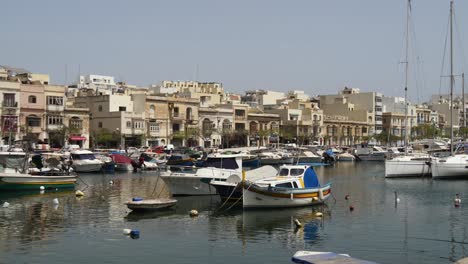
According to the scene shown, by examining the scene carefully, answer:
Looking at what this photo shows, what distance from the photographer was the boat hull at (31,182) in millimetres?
44625

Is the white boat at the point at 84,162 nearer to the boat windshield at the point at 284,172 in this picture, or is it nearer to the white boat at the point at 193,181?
the white boat at the point at 193,181

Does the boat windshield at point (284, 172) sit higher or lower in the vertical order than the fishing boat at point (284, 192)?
higher

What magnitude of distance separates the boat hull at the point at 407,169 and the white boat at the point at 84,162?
93.9ft

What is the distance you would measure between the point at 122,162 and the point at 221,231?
4165cm

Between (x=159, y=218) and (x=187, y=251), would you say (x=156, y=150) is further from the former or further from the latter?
(x=187, y=251)

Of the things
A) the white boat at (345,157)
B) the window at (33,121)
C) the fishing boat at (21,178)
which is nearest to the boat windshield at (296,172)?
the fishing boat at (21,178)

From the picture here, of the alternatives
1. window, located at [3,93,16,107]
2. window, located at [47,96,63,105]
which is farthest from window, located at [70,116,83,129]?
window, located at [3,93,16,107]

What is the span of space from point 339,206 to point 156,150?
2086 inches

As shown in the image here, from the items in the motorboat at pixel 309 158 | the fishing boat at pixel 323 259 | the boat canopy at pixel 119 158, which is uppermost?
the boat canopy at pixel 119 158

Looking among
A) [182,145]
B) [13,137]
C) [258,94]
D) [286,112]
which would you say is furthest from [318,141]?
[13,137]

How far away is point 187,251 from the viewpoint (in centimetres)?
2548

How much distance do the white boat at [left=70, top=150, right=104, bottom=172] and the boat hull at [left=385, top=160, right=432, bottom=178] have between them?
28635 millimetres

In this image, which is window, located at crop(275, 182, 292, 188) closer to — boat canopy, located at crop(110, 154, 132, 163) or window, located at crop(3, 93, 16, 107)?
boat canopy, located at crop(110, 154, 132, 163)

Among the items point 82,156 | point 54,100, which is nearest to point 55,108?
point 54,100
